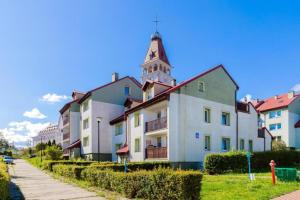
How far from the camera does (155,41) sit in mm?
70312

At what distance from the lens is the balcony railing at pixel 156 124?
27.4 metres

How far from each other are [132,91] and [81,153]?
11.4m

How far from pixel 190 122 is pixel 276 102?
3348 centimetres

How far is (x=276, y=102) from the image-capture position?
182ft

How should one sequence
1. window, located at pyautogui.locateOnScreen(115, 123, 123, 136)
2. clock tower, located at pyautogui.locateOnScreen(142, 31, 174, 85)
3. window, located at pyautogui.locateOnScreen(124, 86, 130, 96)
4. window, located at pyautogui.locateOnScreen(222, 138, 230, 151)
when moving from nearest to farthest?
window, located at pyautogui.locateOnScreen(222, 138, 230, 151)
window, located at pyautogui.locateOnScreen(115, 123, 123, 136)
window, located at pyautogui.locateOnScreen(124, 86, 130, 96)
clock tower, located at pyautogui.locateOnScreen(142, 31, 174, 85)

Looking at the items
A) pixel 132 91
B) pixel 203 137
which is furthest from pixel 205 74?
pixel 132 91

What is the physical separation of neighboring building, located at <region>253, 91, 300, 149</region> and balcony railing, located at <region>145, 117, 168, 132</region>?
101 ft

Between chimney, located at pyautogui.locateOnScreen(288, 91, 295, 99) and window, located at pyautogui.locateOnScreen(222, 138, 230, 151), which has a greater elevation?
chimney, located at pyautogui.locateOnScreen(288, 91, 295, 99)

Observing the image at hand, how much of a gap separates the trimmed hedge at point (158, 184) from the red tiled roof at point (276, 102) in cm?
4451

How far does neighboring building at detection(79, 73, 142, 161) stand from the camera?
130 ft

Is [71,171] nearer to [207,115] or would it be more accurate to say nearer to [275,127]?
[207,115]

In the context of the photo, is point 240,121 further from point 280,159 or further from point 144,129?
point 144,129

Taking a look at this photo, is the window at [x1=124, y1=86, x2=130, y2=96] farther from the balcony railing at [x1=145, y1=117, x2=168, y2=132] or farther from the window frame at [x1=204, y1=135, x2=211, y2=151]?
the window frame at [x1=204, y1=135, x2=211, y2=151]

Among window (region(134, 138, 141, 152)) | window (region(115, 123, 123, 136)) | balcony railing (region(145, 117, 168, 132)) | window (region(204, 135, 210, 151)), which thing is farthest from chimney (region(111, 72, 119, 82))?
window (region(204, 135, 210, 151))
